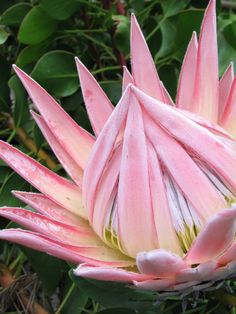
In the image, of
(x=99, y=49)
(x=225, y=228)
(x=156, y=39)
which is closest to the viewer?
(x=225, y=228)

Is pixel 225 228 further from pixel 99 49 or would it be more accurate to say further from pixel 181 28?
pixel 99 49

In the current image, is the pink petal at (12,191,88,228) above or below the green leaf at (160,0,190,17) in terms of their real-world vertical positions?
below

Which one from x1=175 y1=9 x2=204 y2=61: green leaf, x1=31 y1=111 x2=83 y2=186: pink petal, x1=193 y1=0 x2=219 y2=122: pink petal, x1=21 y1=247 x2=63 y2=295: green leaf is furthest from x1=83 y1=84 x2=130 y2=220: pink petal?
x1=175 y1=9 x2=204 y2=61: green leaf

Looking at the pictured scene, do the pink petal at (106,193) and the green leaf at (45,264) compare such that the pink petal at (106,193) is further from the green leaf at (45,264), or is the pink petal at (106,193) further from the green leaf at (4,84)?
the green leaf at (4,84)

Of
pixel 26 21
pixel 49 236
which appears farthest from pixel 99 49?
pixel 49 236

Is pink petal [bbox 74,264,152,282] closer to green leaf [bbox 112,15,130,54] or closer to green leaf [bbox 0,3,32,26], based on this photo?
green leaf [bbox 112,15,130,54]

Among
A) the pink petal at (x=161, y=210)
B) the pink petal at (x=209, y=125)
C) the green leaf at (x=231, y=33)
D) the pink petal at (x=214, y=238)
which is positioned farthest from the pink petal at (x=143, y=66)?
the green leaf at (x=231, y=33)
